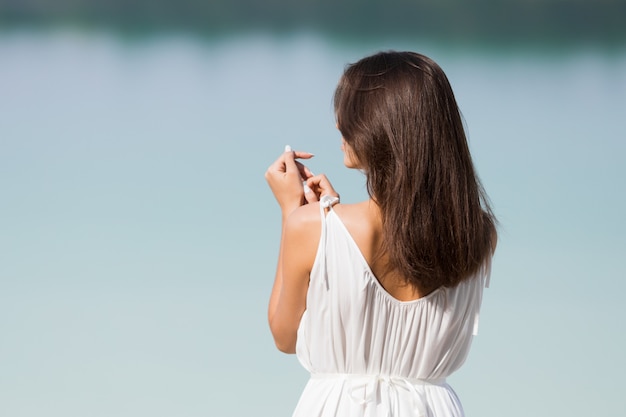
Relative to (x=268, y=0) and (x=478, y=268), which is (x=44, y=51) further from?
(x=478, y=268)

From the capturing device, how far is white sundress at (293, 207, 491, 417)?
1.23m

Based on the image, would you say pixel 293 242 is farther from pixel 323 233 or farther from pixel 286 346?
pixel 286 346

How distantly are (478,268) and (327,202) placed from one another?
23 cm

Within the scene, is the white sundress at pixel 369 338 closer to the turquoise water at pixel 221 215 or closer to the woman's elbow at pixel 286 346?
the woman's elbow at pixel 286 346

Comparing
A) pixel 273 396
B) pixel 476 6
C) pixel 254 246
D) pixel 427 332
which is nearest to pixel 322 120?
pixel 254 246

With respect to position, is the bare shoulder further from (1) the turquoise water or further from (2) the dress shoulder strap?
(1) the turquoise water

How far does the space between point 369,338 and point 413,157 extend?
26 centimetres

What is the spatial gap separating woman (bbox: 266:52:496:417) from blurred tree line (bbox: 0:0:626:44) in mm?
5027

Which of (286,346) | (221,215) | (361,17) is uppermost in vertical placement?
(361,17)

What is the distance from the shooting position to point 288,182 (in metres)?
1.34

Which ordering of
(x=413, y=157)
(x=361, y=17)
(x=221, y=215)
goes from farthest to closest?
(x=361, y=17), (x=221, y=215), (x=413, y=157)

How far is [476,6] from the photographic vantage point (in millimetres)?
6355

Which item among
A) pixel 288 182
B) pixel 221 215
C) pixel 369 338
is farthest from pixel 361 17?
pixel 369 338

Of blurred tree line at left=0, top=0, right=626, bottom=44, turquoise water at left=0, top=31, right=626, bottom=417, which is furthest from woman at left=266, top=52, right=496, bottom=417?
blurred tree line at left=0, top=0, right=626, bottom=44
